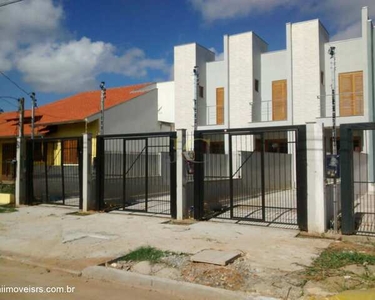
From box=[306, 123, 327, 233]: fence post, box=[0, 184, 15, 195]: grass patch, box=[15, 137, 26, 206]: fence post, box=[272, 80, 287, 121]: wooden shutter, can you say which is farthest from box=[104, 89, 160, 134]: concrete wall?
box=[306, 123, 327, 233]: fence post

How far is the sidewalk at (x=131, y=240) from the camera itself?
7486 mm

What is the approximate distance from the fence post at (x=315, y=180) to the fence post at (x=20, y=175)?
37.2 feet

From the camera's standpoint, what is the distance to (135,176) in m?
16.3

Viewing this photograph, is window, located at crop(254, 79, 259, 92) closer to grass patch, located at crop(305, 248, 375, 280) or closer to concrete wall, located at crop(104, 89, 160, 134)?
concrete wall, located at crop(104, 89, 160, 134)

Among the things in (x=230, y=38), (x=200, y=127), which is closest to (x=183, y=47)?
(x=230, y=38)

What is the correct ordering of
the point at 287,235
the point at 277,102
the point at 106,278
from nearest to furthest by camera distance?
the point at 106,278 < the point at 287,235 < the point at 277,102

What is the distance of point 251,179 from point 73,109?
13.3 meters

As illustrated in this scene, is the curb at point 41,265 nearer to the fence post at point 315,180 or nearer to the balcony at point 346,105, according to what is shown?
the fence post at point 315,180

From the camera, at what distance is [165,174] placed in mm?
16828

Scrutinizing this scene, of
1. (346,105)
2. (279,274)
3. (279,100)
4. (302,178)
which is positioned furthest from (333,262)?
(279,100)

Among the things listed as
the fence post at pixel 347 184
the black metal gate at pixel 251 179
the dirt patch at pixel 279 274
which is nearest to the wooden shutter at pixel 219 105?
the black metal gate at pixel 251 179

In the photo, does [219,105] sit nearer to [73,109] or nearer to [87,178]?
[73,109]

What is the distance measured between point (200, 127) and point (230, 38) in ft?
18.7

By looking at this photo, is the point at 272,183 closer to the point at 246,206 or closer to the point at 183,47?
the point at 246,206
